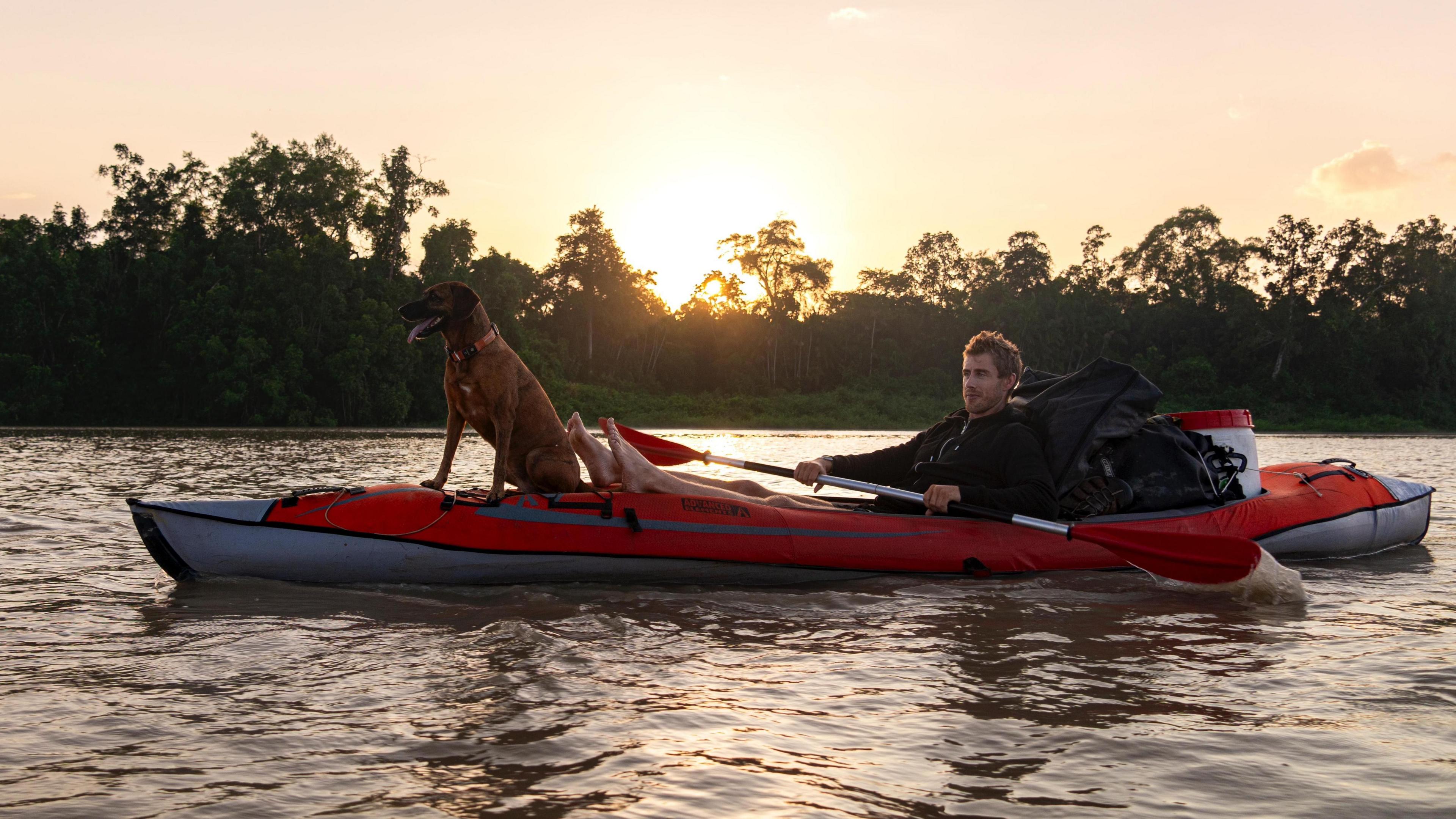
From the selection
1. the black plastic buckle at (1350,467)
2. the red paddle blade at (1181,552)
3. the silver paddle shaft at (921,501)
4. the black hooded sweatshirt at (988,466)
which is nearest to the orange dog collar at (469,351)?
the silver paddle shaft at (921,501)

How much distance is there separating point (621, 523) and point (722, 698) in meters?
1.82

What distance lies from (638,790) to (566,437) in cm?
318

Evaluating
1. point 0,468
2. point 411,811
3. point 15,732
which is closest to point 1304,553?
point 411,811

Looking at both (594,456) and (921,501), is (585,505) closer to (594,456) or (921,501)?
(594,456)

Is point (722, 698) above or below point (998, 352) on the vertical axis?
below

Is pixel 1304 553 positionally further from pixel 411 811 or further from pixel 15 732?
pixel 15 732

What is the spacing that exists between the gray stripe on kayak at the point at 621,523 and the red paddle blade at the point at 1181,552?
131 centimetres

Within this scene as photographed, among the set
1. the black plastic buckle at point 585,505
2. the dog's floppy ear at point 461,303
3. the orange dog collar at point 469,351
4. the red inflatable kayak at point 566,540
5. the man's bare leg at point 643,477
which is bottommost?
the red inflatable kayak at point 566,540

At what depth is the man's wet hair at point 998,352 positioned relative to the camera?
200 inches

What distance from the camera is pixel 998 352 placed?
5113 mm

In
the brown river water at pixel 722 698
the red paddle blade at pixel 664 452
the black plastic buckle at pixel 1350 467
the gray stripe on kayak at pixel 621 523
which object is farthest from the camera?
the red paddle blade at pixel 664 452

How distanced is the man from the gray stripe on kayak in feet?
0.64

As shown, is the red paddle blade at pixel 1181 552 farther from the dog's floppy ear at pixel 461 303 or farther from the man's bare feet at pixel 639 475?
the dog's floppy ear at pixel 461 303

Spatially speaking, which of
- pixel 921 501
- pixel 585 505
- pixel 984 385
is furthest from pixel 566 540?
pixel 984 385
